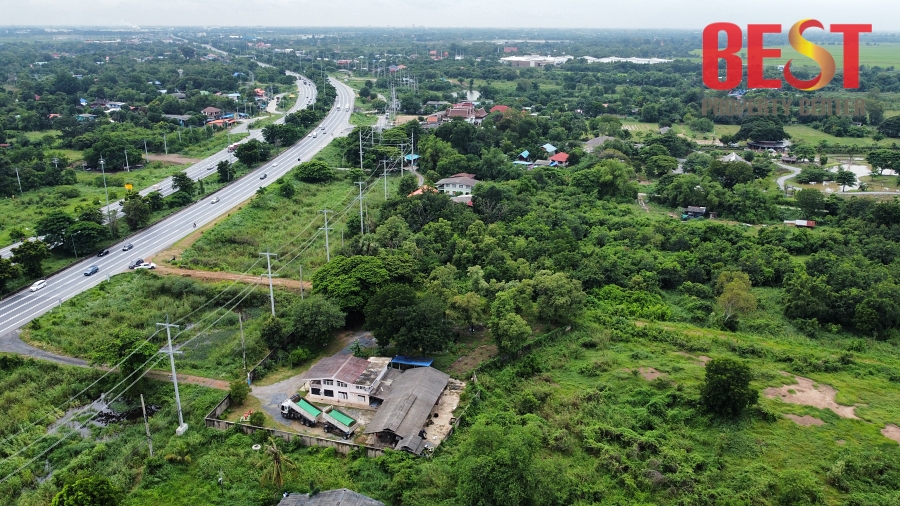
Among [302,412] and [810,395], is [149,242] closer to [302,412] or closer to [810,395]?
[302,412]

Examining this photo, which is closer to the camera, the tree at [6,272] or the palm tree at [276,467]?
the palm tree at [276,467]

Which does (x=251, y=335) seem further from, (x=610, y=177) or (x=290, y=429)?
(x=610, y=177)

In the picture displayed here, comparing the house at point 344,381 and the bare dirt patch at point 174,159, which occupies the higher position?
the bare dirt patch at point 174,159

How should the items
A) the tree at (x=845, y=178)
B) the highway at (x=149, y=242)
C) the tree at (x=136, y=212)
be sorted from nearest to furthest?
the highway at (x=149, y=242), the tree at (x=136, y=212), the tree at (x=845, y=178)

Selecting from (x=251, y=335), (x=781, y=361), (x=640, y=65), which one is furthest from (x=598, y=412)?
(x=640, y=65)

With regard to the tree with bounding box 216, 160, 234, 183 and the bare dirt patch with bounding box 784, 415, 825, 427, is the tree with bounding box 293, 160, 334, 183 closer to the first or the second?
the tree with bounding box 216, 160, 234, 183

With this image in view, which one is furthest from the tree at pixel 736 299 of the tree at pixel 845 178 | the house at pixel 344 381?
the tree at pixel 845 178

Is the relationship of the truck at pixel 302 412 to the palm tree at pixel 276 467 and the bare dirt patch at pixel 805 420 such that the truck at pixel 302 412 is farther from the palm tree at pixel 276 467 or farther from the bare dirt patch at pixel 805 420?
the bare dirt patch at pixel 805 420
